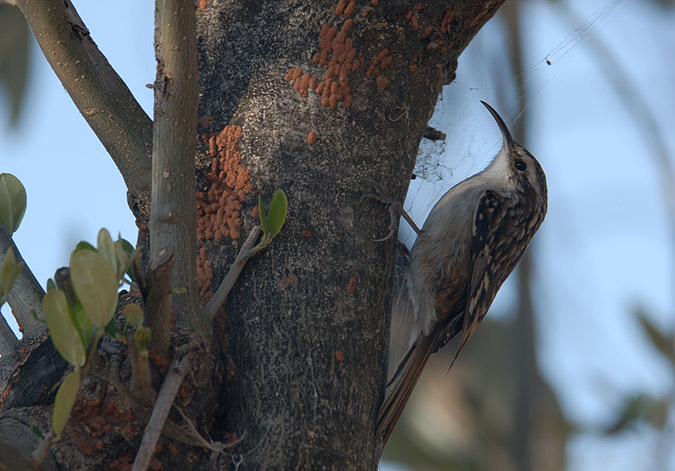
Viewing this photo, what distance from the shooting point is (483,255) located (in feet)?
10.9

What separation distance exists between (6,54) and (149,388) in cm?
584

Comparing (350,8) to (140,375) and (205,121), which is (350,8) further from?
(140,375)

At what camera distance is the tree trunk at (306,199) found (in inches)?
67.8

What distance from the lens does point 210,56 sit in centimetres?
215

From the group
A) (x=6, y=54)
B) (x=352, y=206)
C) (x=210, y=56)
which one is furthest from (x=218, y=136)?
(x=6, y=54)

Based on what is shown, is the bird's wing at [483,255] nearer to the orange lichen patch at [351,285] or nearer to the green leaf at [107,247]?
the orange lichen patch at [351,285]

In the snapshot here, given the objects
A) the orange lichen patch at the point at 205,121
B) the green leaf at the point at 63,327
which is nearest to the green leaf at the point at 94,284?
the green leaf at the point at 63,327

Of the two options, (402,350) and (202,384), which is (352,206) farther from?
(402,350)

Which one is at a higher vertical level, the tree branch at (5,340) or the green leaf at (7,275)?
the green leaf at (7,275)

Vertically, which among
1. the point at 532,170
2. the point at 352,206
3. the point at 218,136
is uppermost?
the point at 218,136

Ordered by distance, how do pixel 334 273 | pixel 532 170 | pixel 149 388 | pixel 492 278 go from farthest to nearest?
pixel 532 170 < pixel 492 278 < pixel 334 273 < pixel 149 388

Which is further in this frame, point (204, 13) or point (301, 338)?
point (204, 13)

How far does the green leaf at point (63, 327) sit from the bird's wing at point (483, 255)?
84.7 inches

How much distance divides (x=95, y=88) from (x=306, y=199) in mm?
580
